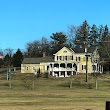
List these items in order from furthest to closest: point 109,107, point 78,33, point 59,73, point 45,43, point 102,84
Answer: point 45,43
point 78,33
point 59,73
point 102,84
point 109,107

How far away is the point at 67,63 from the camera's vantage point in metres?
87.6

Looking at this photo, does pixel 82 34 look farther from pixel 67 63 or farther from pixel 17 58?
pixel 67 63

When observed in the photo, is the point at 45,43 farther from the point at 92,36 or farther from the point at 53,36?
the point at 92,36

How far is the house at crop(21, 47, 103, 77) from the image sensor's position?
84.3m

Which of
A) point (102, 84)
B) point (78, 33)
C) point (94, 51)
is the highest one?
point (78, 33)

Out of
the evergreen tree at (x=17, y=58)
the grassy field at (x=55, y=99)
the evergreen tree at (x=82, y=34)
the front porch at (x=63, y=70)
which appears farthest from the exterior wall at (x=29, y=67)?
the grassy field at (x=55, y=99)

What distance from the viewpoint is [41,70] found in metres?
90.5

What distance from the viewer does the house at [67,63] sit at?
277ft

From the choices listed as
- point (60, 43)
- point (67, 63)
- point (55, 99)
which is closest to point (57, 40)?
point (60, 43)

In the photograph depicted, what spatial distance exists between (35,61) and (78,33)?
109 ft

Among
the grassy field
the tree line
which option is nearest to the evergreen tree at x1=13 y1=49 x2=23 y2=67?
the tree line

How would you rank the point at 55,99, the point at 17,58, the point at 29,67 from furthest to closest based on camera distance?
the point at 17,58, the point at 29,67, the point at 55,99

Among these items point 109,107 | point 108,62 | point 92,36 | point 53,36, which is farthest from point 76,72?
point 109,107

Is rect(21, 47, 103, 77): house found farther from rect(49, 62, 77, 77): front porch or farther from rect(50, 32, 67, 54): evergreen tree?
rect(50, 32, 67, 54): evergreen tree
